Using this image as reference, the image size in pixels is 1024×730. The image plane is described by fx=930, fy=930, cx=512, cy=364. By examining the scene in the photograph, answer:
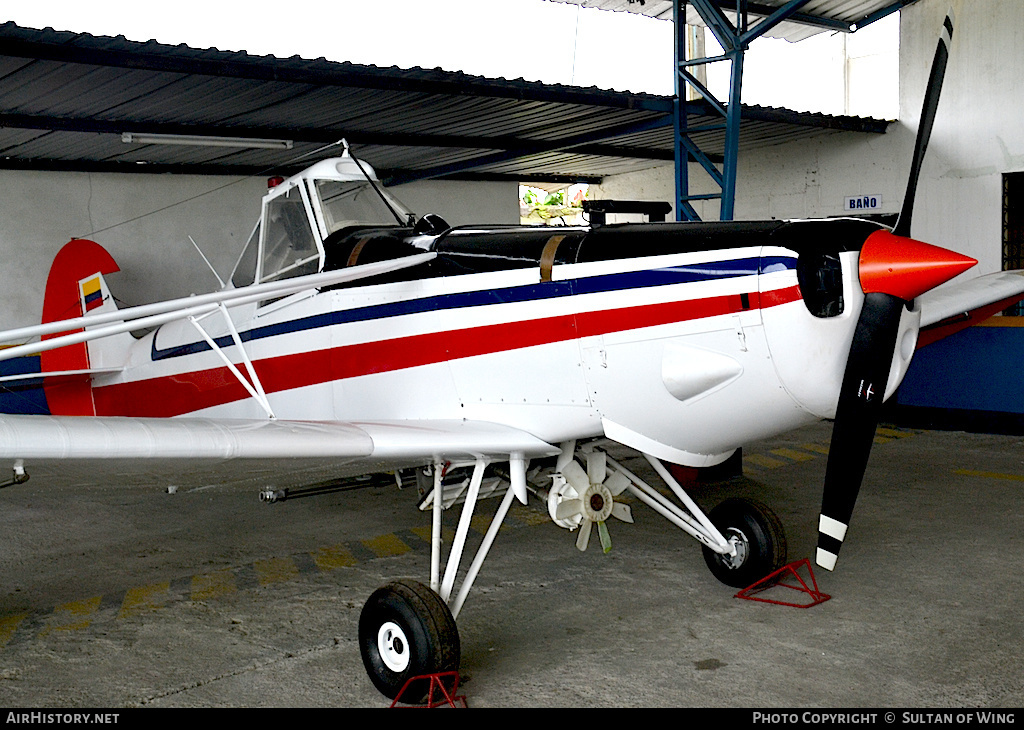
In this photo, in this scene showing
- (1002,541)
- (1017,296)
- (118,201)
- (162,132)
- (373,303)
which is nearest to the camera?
(373,303)

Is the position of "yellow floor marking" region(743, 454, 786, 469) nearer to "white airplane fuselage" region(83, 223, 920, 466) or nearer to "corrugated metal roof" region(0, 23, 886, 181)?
"corrugated metal roof" region(0, 23, 886, 181)

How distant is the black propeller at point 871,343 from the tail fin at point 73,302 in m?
5.16

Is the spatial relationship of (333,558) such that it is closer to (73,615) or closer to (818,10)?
(73,615)

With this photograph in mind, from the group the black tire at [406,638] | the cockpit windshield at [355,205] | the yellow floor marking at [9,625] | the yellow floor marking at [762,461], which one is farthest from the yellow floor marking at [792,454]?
the yellow floor marking at [9,625]

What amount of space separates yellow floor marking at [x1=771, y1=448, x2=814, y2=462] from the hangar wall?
5837mm

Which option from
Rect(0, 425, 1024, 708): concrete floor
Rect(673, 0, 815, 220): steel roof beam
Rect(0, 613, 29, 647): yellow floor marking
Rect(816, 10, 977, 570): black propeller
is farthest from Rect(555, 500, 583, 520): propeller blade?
Rect(673, 0, 815, 220): steel roof beam

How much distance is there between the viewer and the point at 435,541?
3969mm

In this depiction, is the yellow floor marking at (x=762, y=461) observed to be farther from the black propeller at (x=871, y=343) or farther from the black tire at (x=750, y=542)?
the black propeller at (x=871, y=343)

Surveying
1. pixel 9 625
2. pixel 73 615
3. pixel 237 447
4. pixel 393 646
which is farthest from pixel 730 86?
pixel 9 625

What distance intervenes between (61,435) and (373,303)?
1.53m

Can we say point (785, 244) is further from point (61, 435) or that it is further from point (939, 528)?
point (939, 528)

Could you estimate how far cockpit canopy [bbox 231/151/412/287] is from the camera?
16.1 feet

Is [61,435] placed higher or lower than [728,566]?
higher

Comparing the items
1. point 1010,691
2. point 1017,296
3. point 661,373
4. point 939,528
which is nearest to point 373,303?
point 661,373
